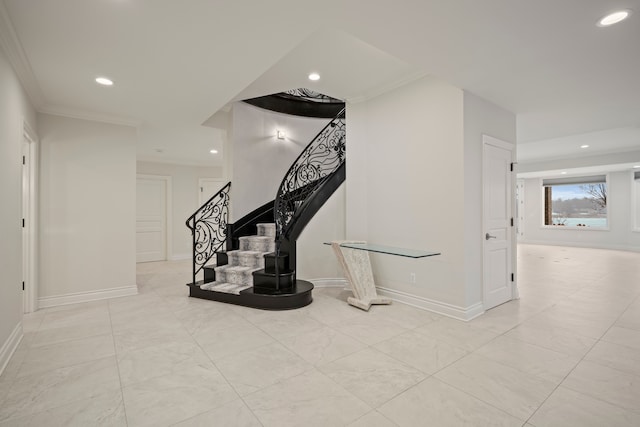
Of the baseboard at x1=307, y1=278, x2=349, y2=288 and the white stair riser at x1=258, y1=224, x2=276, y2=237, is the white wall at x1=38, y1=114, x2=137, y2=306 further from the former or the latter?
the baseboard at x1=307, y1=278, x2=349, y2=288

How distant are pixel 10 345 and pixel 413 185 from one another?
4246 millimetres

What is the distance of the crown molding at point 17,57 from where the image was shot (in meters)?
2.23

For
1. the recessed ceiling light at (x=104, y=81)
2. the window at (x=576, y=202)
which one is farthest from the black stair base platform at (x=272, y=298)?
the window at (x=576, y=202)

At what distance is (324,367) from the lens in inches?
92.0

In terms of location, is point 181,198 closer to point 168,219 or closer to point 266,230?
point 168,219

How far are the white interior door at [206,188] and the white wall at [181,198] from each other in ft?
0.32

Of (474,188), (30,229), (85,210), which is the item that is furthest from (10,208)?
(474,188)

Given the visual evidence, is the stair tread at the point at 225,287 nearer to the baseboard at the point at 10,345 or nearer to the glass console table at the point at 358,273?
the glass console table at the point at 358,273

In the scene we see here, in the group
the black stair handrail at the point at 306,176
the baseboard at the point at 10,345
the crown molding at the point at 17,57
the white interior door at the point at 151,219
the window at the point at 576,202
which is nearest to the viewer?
the crown molding at the point at 17,57

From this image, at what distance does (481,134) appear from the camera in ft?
11.8

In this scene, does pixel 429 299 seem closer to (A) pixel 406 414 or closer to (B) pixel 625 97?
(A) pixel 406 414

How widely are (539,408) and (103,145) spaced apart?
559cm

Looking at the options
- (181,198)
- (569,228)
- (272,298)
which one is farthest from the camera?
(569,228)

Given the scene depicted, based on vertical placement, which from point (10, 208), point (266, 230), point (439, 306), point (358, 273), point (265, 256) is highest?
point (10, 208)
